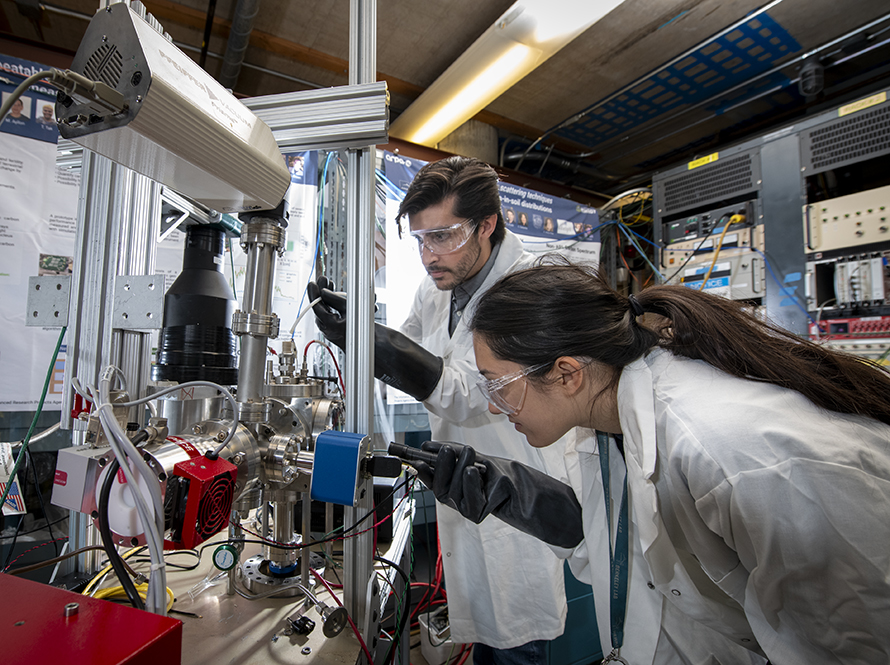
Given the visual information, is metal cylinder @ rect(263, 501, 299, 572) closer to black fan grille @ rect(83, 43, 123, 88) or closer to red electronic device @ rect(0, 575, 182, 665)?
red electronic device @ rect(0, 575, 182, 665)

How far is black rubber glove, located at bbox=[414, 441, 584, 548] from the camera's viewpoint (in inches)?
32.8

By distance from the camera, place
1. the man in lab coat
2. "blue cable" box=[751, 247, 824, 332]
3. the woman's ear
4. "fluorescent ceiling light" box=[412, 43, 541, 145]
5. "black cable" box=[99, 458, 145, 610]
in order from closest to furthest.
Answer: "black cable" box=[99, 458, 145, 610], the woman's ear, the man in lab coat, "blue cable" box=[751, 247, 824, 332], "fluorescent ceiling light" box=[412, 43, 541, 145]

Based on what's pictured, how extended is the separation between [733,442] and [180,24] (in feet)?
9.52

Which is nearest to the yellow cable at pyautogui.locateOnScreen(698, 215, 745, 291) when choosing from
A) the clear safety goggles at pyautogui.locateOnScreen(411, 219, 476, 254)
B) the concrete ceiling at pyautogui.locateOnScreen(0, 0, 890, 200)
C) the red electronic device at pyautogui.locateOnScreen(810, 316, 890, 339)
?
the red electronic device at pyautogui.locateOnScreen(810, 316, 890, 339)

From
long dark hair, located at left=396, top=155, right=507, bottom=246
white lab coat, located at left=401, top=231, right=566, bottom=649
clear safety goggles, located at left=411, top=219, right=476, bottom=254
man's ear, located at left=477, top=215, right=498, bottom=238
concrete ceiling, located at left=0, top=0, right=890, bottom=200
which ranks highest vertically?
concrete ceiling, located at left=0, top=0, right=890, bottom=200

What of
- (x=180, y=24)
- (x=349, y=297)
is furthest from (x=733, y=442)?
(x=180, y=24)

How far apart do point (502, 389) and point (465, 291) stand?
1.84 feet

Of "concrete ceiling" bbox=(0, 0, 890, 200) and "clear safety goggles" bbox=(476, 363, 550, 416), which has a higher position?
"concrete ceiling" bbox=(0, 0, 890, 200)

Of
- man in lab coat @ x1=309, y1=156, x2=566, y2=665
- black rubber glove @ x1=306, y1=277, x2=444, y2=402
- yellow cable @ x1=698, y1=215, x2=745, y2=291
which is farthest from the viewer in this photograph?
yellow cable @ x1=698, y1=215, x2=745, y2=291

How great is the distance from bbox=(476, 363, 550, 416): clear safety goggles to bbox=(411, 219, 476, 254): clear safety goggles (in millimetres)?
527

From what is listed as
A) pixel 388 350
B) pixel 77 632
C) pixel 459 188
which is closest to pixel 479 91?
pixel 459 188

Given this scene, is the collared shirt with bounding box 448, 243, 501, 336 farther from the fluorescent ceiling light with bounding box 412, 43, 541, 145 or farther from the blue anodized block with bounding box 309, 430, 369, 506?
the fluorescent ceiling light with bounding box 412, 43, 541, 145

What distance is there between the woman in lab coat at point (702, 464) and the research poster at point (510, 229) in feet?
4.76

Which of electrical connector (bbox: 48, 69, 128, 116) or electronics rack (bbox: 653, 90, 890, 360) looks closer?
electrical connector (bbox: 48, 69, 128, 116)
